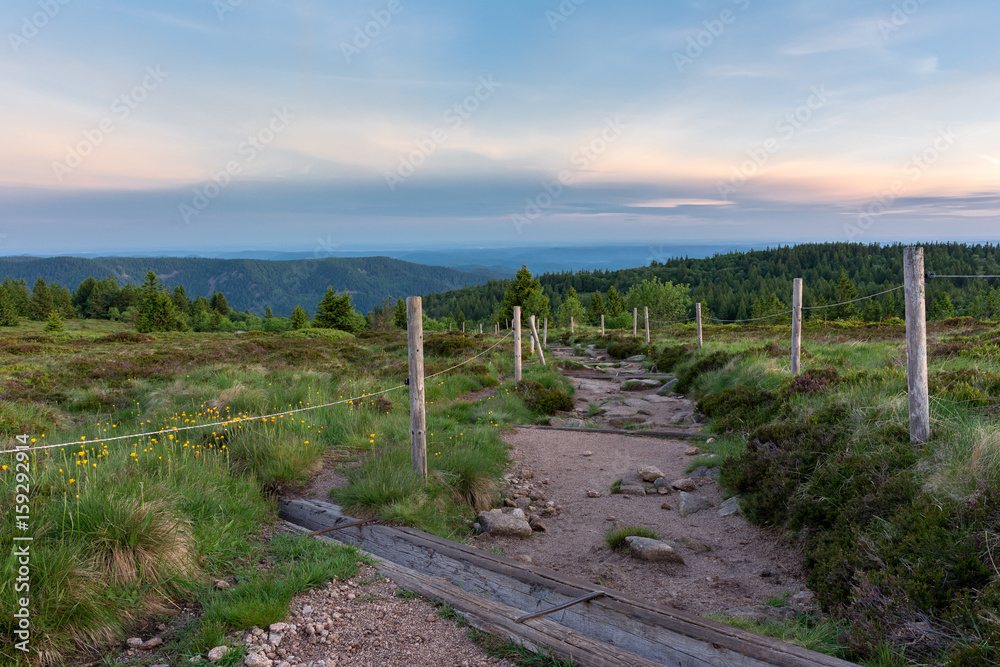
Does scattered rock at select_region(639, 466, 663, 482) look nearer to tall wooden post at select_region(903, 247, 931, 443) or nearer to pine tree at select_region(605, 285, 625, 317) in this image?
tall wooden post at select_region(903, 247, 931, 443)

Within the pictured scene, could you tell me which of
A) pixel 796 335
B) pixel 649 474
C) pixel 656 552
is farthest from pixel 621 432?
pixel 656 552

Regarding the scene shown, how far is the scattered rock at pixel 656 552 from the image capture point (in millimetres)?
5578

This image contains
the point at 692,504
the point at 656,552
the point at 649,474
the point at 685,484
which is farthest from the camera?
the point at 649,474

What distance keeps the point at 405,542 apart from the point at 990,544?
4.22 m

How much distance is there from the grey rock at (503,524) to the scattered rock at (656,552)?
4.12ft

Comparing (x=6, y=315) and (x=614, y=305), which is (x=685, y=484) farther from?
(x=6, y=315)

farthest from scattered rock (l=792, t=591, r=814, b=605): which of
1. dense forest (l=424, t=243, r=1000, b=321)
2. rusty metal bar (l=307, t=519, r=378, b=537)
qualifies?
dense forest (l=424, t=243, r=1000, b=321)

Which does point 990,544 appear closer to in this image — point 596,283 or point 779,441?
point 779,441

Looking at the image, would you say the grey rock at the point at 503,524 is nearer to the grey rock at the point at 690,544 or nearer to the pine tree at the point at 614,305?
the grey rock at the point at 690,544

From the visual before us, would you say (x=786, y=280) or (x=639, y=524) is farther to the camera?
(x=786, y=280)

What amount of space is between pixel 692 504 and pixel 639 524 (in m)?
0.84

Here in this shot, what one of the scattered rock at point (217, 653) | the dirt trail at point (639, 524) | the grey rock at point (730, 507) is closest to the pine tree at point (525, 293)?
the dirt trail at point (639, 524)

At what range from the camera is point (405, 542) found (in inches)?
195

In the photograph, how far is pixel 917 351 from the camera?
5.71m
